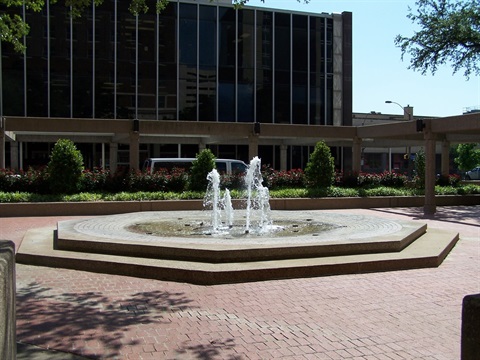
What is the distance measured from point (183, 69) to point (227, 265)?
2539cm

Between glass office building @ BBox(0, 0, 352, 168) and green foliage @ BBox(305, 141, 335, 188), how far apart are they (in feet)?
26.7

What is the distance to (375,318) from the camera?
5.39 metres

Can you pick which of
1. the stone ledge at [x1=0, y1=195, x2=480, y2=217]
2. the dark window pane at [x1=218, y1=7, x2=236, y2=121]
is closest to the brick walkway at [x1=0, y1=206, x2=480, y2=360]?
the stone ledge at [x1=0, y1=195, x2=480, y2=217]

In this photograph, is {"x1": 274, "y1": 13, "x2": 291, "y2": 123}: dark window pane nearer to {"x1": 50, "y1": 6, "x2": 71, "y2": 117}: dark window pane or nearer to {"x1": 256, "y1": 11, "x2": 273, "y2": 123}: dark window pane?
{"x1": 256, "y1": 11, "x2": 273, "y2": 123}: dark window pane

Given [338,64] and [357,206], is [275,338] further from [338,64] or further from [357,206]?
[338,64]

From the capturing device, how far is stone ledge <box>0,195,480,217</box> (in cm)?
1545

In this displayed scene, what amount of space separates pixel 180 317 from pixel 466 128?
13.0 m

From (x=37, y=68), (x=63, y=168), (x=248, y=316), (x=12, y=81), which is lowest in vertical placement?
(x=248, y=316)

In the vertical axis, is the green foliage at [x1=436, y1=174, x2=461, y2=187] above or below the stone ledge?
above

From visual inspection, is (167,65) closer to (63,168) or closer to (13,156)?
(13,156)

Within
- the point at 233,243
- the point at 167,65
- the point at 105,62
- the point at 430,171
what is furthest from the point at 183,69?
the point at 233,243

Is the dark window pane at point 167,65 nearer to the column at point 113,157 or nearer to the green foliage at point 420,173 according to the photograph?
the column at point 113,157

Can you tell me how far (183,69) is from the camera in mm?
30875

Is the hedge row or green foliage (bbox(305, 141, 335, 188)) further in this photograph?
green foliage (bbox(305, 141, 335, 188))
